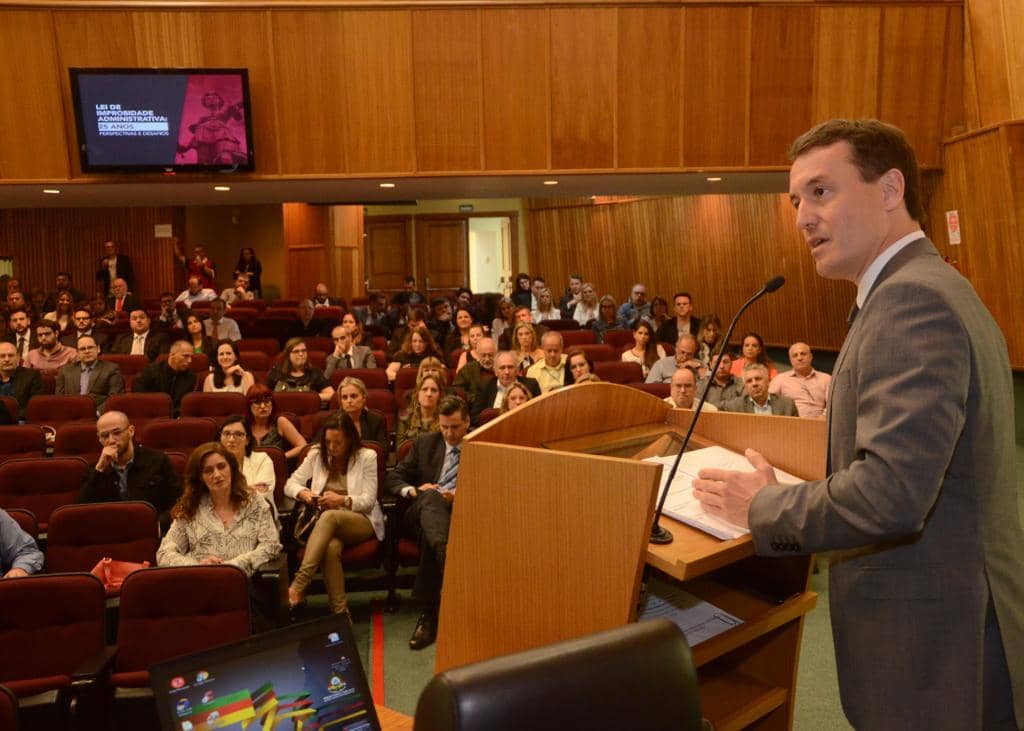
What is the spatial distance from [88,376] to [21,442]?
5.98 feet

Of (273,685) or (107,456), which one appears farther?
(107,456)

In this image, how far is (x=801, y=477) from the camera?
1.68 meters

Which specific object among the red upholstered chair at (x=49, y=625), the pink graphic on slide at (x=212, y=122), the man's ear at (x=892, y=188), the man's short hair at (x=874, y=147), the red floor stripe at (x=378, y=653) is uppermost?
the pink graphic on slide at (x=212, y=122)

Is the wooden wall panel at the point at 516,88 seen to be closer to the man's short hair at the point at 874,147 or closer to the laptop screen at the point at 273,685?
the man's short hair at the point at 874,147

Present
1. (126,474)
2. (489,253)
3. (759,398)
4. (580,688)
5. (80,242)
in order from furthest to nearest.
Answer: (489,253)
(80,242)
(759,398)
(126,474)
(580,688)

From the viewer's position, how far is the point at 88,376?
7.01 meters

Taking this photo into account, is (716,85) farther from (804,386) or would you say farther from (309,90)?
(309,90)

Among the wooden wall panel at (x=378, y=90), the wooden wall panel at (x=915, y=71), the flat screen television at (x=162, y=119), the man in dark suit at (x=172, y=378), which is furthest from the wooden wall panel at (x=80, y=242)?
the wooden wall panel at (x=915, y=71)

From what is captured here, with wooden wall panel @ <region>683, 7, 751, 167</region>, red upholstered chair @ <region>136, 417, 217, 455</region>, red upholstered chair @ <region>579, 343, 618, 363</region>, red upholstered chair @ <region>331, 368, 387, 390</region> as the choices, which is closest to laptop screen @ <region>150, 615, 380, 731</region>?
red upholstered chair @ <region>136, 417, 217, 455</region>

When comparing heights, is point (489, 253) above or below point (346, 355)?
above

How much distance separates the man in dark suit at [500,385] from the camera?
631 cm

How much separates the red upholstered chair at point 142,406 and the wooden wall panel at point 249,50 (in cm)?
380

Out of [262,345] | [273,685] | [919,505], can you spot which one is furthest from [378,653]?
[262,345]

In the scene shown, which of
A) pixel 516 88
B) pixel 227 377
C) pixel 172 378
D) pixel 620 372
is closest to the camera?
pixel 227 377
